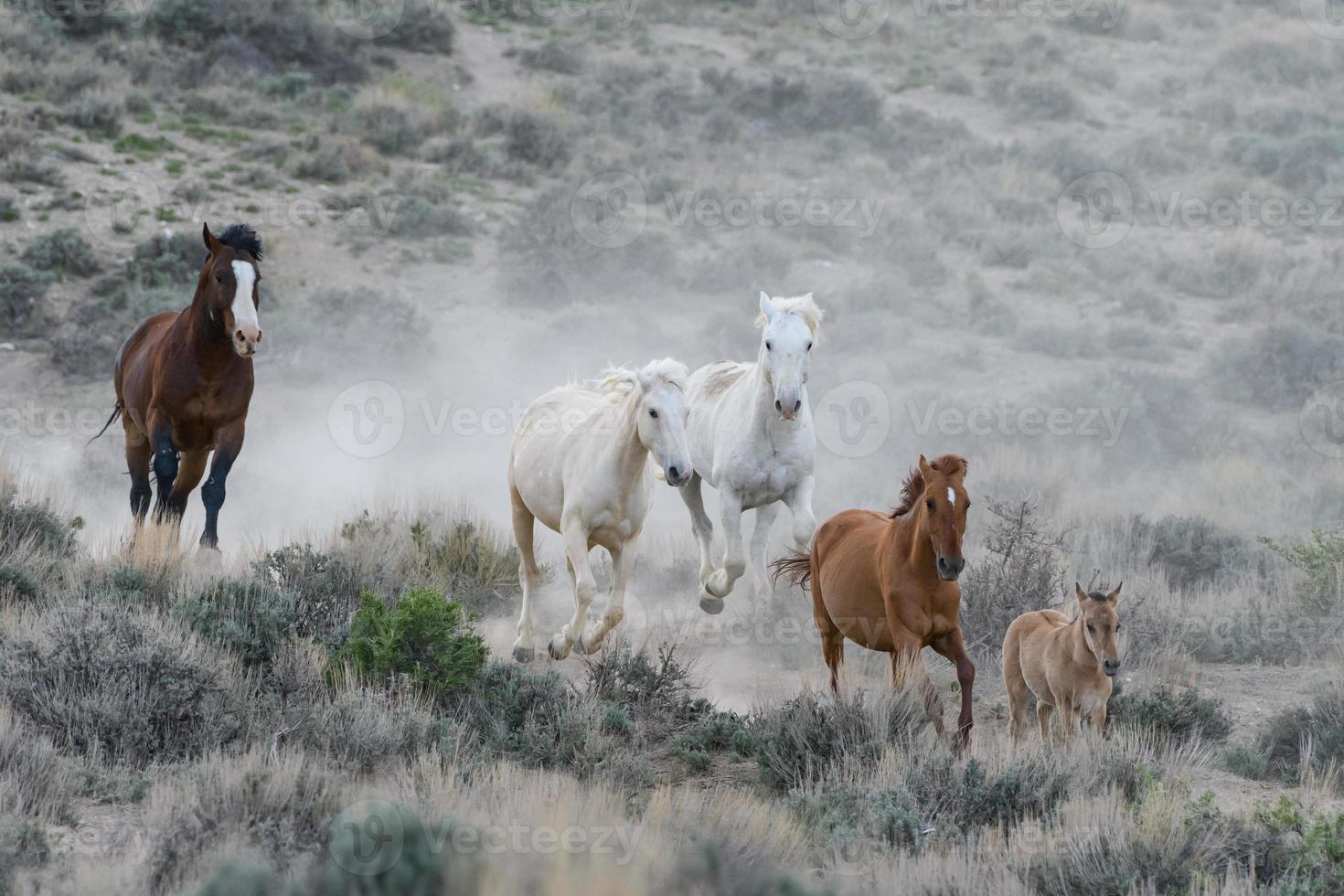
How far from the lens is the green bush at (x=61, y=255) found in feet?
60.5

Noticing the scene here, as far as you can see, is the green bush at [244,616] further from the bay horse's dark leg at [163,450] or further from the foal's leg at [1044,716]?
the foal's leg at [1044,716]

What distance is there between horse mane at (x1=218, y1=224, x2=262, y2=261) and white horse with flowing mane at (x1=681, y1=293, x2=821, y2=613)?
3891mm

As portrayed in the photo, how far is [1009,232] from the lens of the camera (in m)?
24.1

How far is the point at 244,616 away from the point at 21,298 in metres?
11.4

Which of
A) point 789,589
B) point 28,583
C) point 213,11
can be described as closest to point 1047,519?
point 789,589

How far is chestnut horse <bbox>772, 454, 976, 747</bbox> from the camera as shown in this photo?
7273mm

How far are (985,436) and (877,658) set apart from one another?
8058mm
